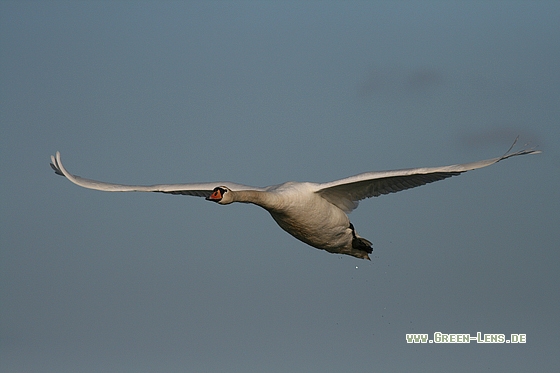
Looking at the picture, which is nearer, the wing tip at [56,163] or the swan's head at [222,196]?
the swan's head at [222,196]

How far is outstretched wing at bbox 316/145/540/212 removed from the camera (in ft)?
67.5

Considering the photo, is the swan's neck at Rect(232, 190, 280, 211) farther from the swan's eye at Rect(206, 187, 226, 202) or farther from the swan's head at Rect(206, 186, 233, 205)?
the swan's eye at Rect(206, 187, 226, 202)

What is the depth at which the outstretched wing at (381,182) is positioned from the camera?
2058 centimetres

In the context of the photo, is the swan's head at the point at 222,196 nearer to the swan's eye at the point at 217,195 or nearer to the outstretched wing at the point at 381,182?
the swan's eye at the point at 217,195

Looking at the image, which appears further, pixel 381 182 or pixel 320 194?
pixel 381 182

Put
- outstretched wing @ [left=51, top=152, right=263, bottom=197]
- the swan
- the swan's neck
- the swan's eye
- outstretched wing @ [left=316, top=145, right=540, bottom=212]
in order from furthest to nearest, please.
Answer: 1. outstretched wing @ [left=51, top=152, right=263, bottom=197]
2. outstretched wing @ [left=316, top=145, right=540, bottom=212]
3. the swan
4. the swan's neck
5. the swan's eye

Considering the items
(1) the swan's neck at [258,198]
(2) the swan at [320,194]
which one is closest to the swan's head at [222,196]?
(2) the swan at [320,194]

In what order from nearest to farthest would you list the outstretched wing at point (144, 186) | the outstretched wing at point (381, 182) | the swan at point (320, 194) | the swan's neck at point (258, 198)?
the swan's neck at point (258, 198), the swan at point (320, 194), the outstretched wing at point (381, 182), the outstretched wing at point (144, 186)

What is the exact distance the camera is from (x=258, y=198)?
65.1 feet

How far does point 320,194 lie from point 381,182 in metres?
1.47

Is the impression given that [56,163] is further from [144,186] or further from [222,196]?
[222,196]

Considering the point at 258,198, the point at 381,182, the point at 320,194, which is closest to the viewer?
the point at 258,198

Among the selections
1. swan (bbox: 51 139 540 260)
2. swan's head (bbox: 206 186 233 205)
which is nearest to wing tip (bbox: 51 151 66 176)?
swan (bbox: 51 139 540 260)

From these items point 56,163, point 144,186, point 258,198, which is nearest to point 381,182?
point 258,198
